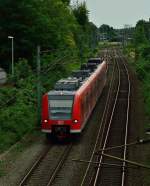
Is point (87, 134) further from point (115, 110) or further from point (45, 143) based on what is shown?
point (115, 110)

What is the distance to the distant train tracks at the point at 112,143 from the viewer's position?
67.5 ft

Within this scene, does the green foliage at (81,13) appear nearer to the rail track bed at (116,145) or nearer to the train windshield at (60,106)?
the rail track bed at (116,145)

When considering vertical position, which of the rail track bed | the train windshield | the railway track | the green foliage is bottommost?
the railway track

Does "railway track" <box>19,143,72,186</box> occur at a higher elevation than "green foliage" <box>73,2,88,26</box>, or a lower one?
lower

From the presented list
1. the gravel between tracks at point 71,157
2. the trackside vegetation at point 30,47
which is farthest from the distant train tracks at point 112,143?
the trackside vegetation at point 30,47

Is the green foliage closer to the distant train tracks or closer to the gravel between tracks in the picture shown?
the distant train tracks

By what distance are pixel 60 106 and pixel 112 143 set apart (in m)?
3.34

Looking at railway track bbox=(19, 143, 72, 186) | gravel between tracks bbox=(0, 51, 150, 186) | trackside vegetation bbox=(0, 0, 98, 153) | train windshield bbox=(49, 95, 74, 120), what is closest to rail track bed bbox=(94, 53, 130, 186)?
gravel between tracks bbox=(0, 51, 150, 186)

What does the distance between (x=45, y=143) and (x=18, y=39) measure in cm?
2630

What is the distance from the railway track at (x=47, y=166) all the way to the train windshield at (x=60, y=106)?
5.09 feet

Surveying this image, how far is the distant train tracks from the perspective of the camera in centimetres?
2058

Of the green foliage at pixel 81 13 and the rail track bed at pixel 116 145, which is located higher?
the green foliage at pixel 81 13

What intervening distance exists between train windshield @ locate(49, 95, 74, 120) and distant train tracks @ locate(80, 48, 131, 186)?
227 cm

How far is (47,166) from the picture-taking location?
23.3 meters
